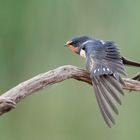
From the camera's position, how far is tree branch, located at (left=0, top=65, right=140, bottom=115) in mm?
1988

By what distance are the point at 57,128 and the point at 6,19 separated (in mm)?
820

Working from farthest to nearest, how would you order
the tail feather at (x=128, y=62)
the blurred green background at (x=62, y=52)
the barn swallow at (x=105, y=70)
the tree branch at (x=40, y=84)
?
1. the blurred green background at (x=62, y=52)
2. the tail feather at (x=128, y=62)
3. the barn swallow at (x=105, y=70)
4. the tree branch at (x=40, y=84)

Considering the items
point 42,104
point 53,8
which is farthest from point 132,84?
point 42,104

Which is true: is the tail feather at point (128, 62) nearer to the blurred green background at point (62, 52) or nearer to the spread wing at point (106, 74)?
the spread wing at point (106, 74)

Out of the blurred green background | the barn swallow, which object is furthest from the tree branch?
the blurred green background

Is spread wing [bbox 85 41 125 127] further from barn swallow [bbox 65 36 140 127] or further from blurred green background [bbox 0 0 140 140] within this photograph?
blurred green background [bbox 0 0 140 140]

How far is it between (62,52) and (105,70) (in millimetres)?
2024

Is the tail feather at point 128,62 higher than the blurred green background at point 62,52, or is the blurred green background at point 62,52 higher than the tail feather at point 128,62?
the tail feather at point 128,62

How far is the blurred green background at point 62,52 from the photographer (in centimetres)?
410

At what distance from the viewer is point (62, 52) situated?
4.24 metres

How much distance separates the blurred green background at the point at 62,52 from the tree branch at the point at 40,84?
1.68 m

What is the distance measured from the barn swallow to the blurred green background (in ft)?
4.90

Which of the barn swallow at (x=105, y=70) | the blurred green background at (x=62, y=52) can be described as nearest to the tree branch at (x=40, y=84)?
the barn swallow at (x=105, y=70)

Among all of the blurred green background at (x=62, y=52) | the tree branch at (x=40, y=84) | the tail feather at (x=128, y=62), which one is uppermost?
the tree branch at (x=40, y=84)
